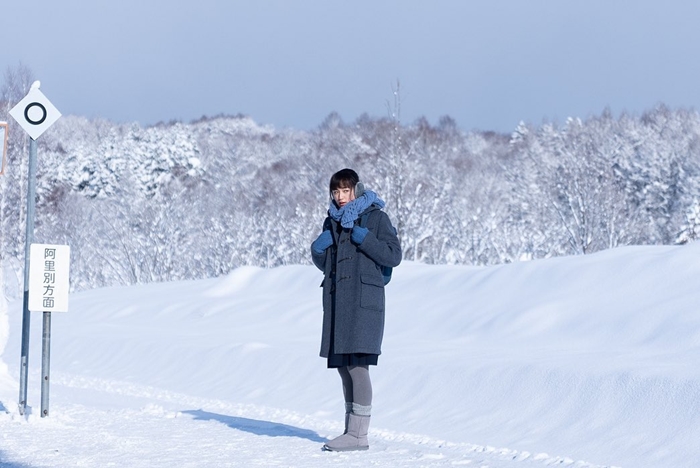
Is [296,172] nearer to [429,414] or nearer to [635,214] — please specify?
[635,214]

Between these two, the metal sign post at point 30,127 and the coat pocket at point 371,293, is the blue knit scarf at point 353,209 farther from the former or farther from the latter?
the metal sign post at point 30,127

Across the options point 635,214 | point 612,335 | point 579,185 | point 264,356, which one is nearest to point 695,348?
point 612,335

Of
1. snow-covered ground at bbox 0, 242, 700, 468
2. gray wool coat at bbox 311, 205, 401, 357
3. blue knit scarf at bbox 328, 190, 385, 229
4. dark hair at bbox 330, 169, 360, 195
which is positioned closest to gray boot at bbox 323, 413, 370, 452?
snow-covered ground at bbox 0, 242, 700, 468

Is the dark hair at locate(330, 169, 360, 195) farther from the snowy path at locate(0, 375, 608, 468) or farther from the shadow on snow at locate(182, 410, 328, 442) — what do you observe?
the shadow on snow at locate(182, 410, 328, 442)

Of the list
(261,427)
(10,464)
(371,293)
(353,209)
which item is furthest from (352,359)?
(10,464)

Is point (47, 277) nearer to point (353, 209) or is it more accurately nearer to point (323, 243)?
point (323, 243)

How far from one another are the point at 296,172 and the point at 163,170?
27.0ft

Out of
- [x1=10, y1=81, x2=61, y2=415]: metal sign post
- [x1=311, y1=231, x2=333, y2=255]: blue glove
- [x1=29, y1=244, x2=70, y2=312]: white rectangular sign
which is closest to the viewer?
[x1=311, y1=231, x2=333, y2=255]: blue glove

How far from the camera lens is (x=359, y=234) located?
20.5 feet

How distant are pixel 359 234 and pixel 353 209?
0.18 m

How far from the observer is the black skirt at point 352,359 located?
6.34 m

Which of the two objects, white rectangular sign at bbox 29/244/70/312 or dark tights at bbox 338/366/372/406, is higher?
white rectangular sign at bbox 29/244/70/312

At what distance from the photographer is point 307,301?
18016 mm

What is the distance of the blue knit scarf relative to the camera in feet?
20.8
